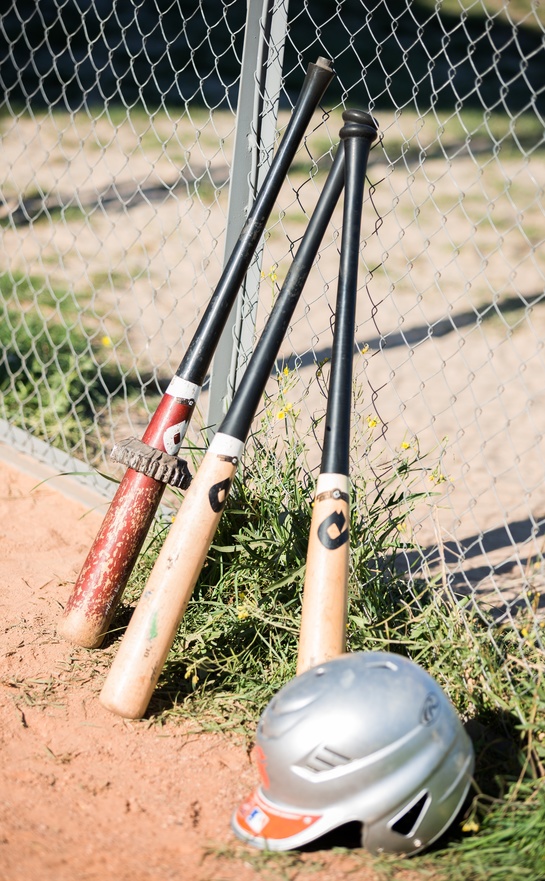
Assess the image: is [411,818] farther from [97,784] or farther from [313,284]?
[313,284]

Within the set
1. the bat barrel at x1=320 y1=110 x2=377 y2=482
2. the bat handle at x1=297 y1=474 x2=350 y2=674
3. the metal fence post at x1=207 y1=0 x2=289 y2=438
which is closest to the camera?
the bat handle at x1=297 y1=474 x2=350 y2=674

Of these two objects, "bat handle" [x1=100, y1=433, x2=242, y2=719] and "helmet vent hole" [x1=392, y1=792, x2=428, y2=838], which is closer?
"helmet vent hole" [x1=392, y1=792, x2=428, y2=838]

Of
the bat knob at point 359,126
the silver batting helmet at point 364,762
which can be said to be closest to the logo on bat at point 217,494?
the silver batting helmet at point 364,762

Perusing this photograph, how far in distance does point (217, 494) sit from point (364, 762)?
79cm

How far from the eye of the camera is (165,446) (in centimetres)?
256

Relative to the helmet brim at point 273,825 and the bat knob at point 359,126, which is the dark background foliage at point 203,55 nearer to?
the bat knob at point 359,126

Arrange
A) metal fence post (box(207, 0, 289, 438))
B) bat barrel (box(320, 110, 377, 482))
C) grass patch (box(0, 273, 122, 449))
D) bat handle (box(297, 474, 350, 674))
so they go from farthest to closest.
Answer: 1. grass patch (box(0, 273, 122, 449))
2. metal fence post (box(207, 0, 289, 438))
3. bat barrel (box(320, 110, 377, 482))
4. bat handle (box(297, 474, 350, 674))

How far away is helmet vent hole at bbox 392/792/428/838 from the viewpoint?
191 cm

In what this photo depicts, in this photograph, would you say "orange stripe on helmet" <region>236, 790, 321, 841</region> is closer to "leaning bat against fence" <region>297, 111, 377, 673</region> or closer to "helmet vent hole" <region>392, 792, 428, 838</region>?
"helmet vent hole" <region>392, 792, 428, 838</region>

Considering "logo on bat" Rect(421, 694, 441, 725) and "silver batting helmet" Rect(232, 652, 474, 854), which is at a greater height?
"logo on bat" Rect(421, 694, 441, 725)

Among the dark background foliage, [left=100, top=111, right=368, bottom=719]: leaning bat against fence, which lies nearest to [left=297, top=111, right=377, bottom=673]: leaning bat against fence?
[left=100, top=111, right=368, bottom=719]: leaning bat against fence

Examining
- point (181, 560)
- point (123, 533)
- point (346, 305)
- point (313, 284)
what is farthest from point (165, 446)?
point (313, 284)

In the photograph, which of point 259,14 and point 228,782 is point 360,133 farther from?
point 228,782

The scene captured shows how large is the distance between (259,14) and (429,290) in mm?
3957
